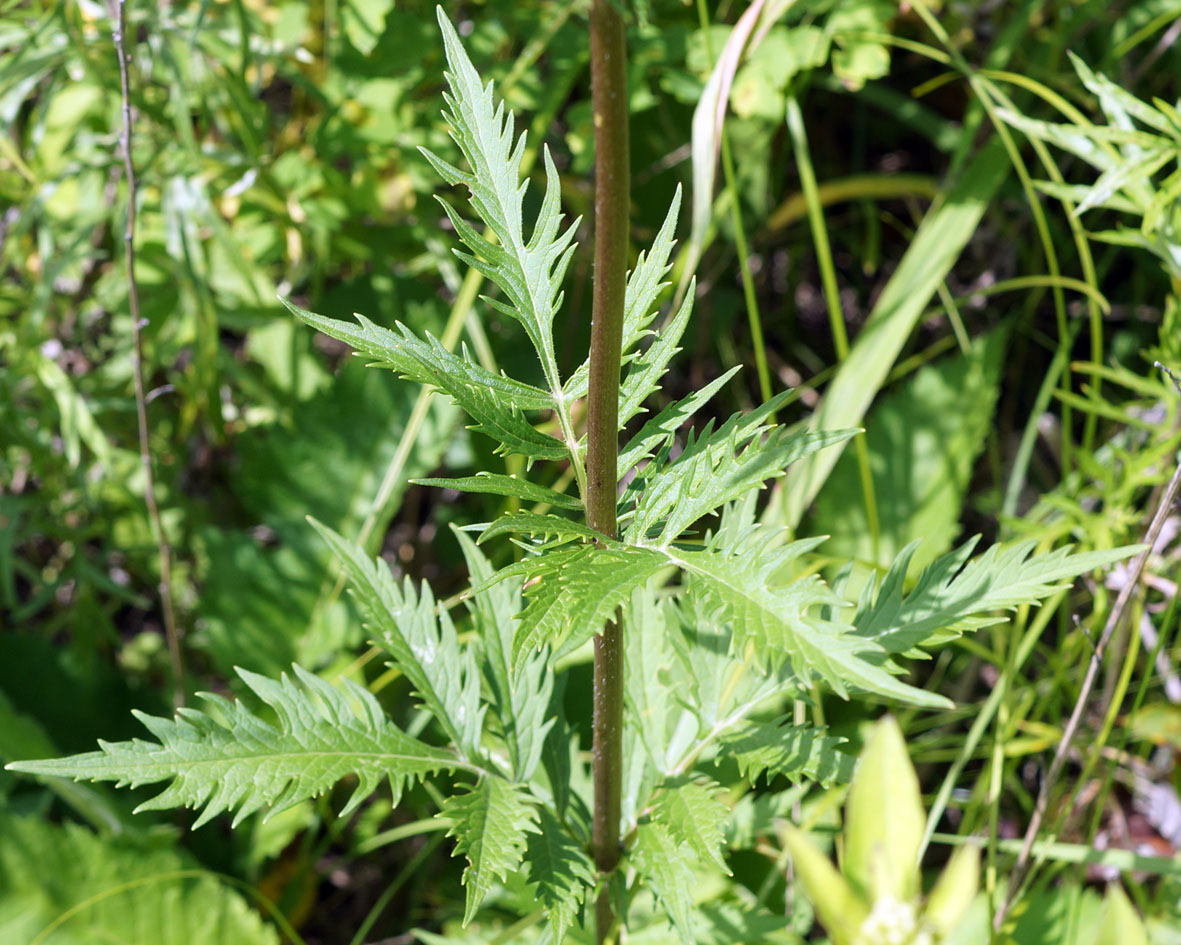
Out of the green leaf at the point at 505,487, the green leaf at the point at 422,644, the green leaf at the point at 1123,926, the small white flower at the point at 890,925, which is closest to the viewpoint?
the small white flower at the point at 890,925

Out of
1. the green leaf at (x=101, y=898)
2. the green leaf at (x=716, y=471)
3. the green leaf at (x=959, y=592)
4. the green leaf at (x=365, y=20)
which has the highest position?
the green leaf at (x=365, y=20)

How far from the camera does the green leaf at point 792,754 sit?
91cm

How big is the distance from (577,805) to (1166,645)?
1285 millimetres

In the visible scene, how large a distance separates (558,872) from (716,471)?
0.42 m

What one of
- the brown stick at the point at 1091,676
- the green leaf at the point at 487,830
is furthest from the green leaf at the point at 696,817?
the brown stick at the point at 1091,676

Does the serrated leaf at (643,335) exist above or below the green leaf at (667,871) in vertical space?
above

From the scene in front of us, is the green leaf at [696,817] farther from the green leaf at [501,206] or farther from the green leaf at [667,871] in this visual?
the green leaf at [501,206]

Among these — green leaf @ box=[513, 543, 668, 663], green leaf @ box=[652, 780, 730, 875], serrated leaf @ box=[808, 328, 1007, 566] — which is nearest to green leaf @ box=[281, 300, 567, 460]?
green leaf @ box=[513, 543, 668, 663]

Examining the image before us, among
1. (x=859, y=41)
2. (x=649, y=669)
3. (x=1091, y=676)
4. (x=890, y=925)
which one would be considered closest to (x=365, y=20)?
(x=859, y=41)

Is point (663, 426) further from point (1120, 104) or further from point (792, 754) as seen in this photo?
point (1120, 104)

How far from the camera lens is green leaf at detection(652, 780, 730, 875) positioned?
0.89m

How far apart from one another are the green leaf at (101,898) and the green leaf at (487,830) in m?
0.79

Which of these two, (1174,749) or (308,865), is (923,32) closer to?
(1174,749)

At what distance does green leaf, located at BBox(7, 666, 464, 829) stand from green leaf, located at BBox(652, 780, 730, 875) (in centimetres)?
21
